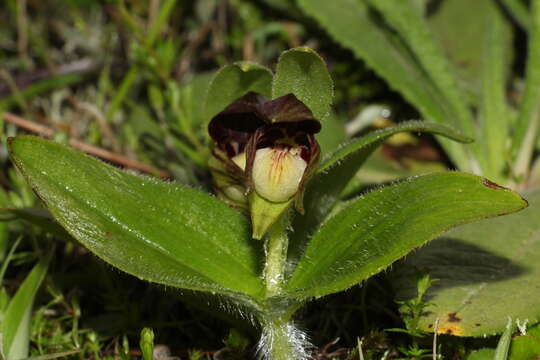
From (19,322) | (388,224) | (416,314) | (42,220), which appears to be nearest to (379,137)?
(388,224)

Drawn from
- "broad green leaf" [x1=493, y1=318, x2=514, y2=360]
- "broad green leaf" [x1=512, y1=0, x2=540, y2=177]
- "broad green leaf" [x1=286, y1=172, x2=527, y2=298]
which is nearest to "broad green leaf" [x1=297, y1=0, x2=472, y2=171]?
"broad green leaf" [x1=512, y1=0, x2=540, y2=177]

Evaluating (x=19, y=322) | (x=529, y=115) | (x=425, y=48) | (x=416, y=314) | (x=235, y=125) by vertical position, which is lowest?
(x=19, y=322)

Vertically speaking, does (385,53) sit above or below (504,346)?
above

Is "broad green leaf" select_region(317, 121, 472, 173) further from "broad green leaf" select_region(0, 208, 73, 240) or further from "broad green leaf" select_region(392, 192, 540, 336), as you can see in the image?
"broad green leaf" select_region(0, 208, 73, 240)

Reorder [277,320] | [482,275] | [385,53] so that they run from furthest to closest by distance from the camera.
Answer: [385,53], [482,275], [277,320]

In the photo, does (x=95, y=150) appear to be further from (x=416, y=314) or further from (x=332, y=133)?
(x=416, y=314)

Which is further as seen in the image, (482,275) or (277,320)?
(482,275)
